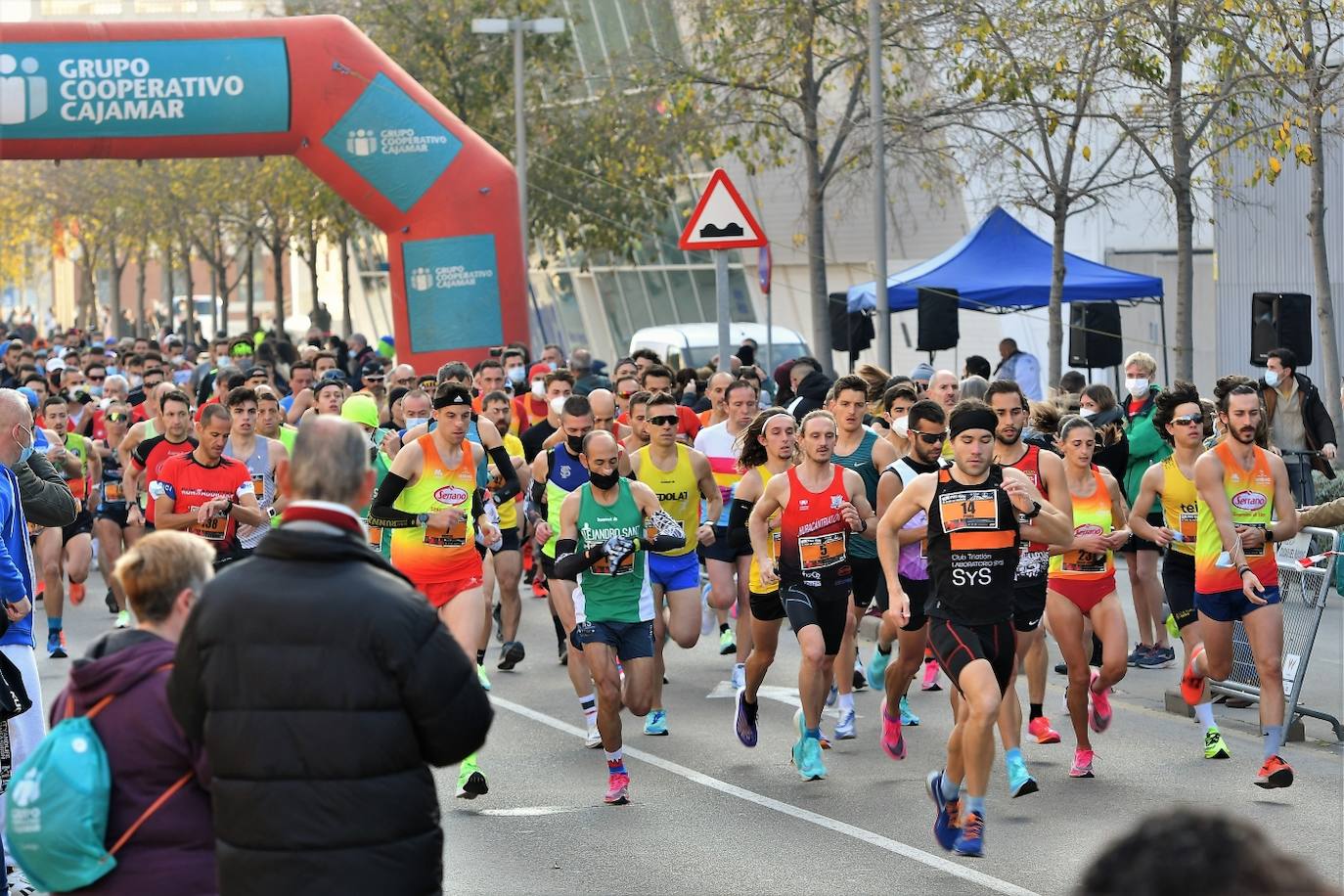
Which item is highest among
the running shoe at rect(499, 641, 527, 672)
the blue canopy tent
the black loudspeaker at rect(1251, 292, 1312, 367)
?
the blue canopy tent

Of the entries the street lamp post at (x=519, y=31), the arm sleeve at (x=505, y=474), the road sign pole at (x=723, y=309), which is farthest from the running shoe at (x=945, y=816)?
the street lamp post at (x=519, y=31)

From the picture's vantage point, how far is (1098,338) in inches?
718

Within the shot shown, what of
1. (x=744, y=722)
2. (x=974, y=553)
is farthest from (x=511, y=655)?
(x=974, y=553)

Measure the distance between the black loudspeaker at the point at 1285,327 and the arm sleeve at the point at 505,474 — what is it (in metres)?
5.90

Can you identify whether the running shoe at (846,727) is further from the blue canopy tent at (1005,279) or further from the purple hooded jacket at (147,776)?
the blue canopy tent at (1005,279)

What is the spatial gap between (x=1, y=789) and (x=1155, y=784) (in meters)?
5.07

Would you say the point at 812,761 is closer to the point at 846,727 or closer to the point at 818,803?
the point at 818,803

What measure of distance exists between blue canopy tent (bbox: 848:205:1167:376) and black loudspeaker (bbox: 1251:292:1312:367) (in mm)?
6092

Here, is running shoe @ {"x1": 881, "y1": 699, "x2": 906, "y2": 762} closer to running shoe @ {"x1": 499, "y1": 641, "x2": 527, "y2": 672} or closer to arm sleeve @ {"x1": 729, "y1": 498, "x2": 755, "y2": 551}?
arm sleeve @ {"x1": 729, "y1": 498, "x2": 755, "y2": 551}

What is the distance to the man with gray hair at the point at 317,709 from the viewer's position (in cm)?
421

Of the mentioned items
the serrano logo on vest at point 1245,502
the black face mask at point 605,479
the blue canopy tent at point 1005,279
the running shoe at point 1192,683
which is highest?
the blue canopy tent at point 1005,279

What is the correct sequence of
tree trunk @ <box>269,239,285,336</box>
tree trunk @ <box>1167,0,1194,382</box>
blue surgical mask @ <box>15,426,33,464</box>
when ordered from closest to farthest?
blue surgical mask @ <box>15,426,33,464</box> → tree trunk @ <box>1167,0,1194,382</box> → tree trunk @ <box>269,239,285,336</box>

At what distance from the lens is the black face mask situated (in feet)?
32.4

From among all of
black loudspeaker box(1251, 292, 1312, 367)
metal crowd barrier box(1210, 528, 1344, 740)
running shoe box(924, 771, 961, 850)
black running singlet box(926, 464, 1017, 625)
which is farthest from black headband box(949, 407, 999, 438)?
black loudspeaker box(1251, 292, 1312, 367)
